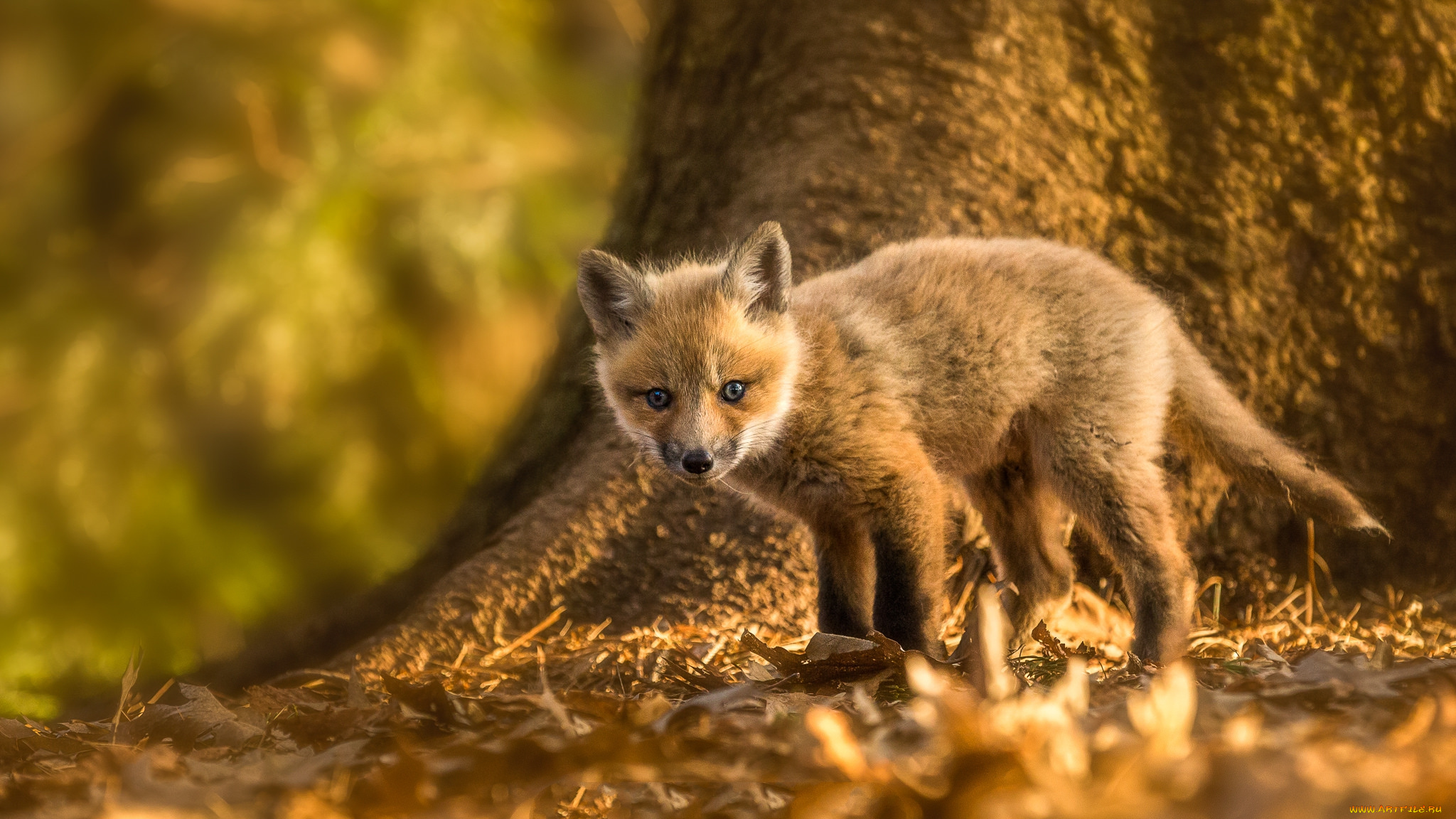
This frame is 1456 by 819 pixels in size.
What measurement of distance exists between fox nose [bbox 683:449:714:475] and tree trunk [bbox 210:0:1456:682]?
2.35 feet

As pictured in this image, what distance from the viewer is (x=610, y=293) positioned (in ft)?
11.1

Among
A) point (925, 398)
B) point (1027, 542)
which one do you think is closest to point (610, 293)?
point (925, 398)

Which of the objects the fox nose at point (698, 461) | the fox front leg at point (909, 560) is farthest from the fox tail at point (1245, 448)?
the fox nose at point (698, 461)

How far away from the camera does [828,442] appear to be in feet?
10.0

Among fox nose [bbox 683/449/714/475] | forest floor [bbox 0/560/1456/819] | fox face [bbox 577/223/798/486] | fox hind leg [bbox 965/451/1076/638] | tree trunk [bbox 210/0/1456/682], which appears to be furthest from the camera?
tree trunk [bbox 210/0/1456/682]

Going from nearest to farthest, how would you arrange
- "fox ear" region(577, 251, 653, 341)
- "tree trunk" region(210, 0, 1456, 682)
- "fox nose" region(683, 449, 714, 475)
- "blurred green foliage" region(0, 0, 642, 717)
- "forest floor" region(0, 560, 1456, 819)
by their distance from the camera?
"forest floor" region(0, 560, 1456, 819), "fox nose" region(683, 449, 714, 475), "fox ear" region(577, 251, 653, 341), "tree trunk" region(210, 0, 1456, 682), "blurred green foliage" region(0, 0, 642, 717)

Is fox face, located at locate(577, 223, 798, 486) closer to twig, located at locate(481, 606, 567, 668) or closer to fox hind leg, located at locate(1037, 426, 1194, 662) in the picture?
twig, located at locate(481, 606, 567, 668)

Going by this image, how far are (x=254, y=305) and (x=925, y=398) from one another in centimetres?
484

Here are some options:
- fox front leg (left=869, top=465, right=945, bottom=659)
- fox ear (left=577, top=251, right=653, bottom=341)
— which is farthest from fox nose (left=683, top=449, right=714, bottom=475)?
fox ear (left=577, top=251, right=653, bottom=341)

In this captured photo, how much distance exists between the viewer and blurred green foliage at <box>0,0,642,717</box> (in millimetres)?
6684

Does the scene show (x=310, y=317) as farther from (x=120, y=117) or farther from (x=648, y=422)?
(x=648, y=422)

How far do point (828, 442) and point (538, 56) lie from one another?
21.8 feet

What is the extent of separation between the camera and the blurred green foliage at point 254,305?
6684 millimetres

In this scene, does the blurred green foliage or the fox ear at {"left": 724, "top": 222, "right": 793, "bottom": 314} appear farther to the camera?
the blurred green foliage
